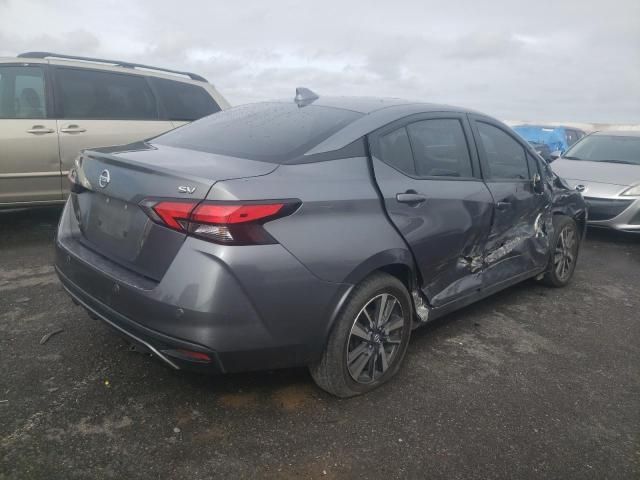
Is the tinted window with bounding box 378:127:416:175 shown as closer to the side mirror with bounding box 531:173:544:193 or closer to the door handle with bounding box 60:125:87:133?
the side mirror with bounding box 531:173:544:193

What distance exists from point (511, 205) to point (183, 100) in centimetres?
419

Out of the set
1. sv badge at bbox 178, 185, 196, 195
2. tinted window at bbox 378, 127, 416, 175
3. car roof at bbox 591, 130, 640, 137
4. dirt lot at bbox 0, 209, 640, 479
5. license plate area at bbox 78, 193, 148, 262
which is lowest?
dirt lot at bbox 0, 209, 640, 479

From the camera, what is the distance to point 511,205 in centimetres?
380

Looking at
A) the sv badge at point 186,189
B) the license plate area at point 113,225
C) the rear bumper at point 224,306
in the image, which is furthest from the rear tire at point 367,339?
the license plate area at point 113,225

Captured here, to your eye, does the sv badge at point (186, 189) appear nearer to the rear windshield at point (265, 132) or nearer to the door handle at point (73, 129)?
the rear windshield at point (265, 132)

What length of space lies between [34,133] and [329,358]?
13.2 ft

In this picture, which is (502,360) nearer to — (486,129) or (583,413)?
(583,413)

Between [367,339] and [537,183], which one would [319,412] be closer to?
[367,339]

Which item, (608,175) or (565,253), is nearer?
(565,253)

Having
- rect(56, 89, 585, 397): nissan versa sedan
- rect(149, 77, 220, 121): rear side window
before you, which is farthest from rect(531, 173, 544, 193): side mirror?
rect(149, 77, 220, 121): rear side window

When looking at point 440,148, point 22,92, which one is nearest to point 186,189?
point 440,148

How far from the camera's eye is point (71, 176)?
9.65 feet

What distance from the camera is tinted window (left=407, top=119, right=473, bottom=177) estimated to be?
10.2ft

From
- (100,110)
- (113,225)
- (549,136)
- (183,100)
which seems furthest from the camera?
(549,136)
